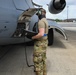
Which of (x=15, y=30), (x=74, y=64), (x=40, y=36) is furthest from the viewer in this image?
(x=74, y=64)

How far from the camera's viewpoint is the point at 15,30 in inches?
221

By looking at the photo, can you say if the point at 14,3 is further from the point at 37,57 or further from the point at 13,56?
the point at 13,56

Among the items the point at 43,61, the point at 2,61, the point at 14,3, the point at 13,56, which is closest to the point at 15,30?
the point at 14,3

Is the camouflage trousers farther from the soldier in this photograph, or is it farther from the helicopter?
the helicopter

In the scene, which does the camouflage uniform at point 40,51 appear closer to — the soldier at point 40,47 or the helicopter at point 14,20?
the soldier at point 40,47

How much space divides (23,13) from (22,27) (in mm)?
348

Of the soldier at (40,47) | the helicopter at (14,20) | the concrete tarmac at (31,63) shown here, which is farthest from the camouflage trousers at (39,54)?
the concrete tarmac at (31,63)

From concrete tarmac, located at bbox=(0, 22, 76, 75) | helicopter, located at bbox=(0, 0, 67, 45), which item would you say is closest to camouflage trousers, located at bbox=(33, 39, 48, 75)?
helicopter, located at bbox=(0, 0, 67, 45)

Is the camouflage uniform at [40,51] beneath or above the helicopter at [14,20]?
beneath

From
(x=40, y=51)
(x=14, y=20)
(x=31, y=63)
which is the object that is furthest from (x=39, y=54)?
(x=31, y=63)

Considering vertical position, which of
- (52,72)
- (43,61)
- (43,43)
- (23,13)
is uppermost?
(23,13)

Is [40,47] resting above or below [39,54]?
above

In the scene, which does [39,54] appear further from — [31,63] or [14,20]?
[31,63]

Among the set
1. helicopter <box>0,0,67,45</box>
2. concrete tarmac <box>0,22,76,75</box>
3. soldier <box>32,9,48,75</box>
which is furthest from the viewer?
concrete tarmac <box>0,22,76,75</box>
